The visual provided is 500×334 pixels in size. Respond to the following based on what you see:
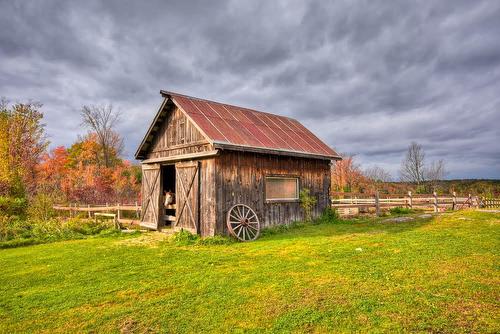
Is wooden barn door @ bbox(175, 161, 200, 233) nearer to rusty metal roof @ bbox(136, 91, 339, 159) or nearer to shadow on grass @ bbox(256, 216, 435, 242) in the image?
rusty metal roof @ bbox(136, 91, 339, 159)

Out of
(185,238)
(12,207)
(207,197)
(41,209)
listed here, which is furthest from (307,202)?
(12,207)

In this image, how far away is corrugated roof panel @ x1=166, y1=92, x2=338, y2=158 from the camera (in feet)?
41.6

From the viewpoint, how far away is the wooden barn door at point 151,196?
49.1ft

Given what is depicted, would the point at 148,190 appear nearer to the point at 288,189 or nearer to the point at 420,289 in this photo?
the point at 288,189

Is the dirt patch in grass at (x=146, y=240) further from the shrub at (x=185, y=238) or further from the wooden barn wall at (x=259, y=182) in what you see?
the wooden barn wall at (x=259, y=182)

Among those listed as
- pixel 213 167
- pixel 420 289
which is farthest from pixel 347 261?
pixel 213 167

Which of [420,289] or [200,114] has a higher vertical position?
[200,114]

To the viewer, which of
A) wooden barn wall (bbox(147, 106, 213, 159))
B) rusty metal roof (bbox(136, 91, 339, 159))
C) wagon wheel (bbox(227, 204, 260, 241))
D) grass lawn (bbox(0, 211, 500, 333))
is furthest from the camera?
wooden barn wall (bbox(147, 106, 213, 159))

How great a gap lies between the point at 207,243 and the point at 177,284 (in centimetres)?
467

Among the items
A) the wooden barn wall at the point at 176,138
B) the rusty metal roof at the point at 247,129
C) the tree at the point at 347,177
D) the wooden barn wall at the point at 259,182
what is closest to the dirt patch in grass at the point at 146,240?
the wooden barn wall at the point at 259,182

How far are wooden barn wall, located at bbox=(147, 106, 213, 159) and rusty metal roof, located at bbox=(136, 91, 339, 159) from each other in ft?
1.74

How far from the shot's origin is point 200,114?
1345cm

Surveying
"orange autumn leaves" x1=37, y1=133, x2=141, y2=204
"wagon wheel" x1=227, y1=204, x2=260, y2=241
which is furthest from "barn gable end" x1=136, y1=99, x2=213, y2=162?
"orange autumn leaves" x1=37, y1=133, x2=141, y2=204

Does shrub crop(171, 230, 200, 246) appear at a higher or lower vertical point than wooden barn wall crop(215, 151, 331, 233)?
lower
